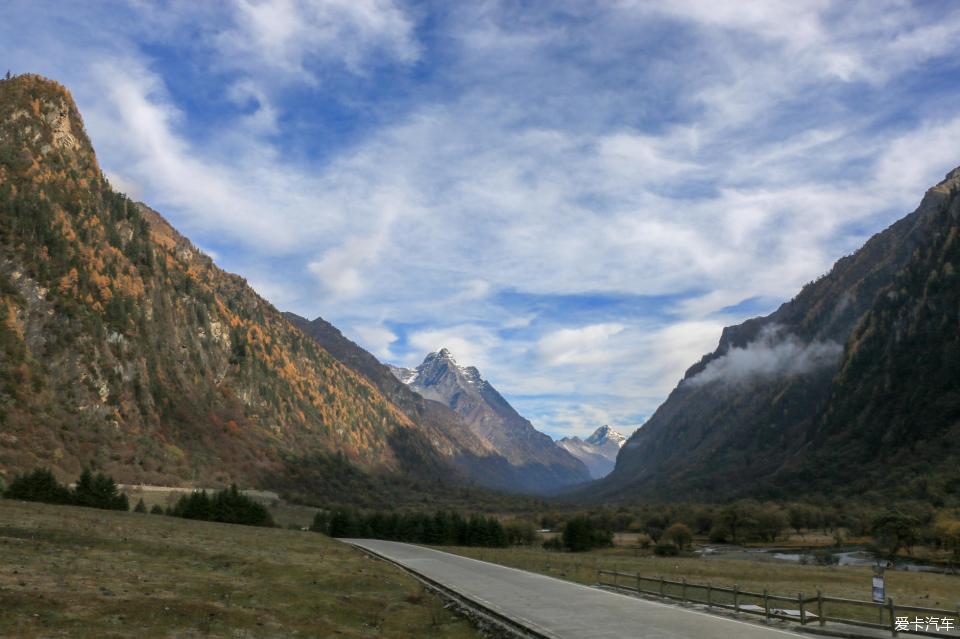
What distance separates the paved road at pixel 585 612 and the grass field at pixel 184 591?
8.25ft

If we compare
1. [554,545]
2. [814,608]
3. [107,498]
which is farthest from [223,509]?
[814,608]

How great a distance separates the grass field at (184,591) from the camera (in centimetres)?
2116

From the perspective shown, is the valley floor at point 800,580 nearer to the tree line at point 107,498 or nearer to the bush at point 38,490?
the tree line at point 107,498

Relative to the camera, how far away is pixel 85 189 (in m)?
180

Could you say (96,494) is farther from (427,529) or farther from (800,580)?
(800,580)

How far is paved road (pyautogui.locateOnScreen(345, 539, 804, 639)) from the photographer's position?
67.7 feet

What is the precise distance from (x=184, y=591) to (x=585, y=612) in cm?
1729

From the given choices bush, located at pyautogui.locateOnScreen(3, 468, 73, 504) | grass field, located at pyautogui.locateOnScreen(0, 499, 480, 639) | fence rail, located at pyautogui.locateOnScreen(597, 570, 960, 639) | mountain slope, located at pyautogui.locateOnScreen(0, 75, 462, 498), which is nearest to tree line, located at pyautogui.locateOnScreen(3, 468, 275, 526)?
bush, located at pyautogui.locateOnScreen(3, 468, 73, 504)

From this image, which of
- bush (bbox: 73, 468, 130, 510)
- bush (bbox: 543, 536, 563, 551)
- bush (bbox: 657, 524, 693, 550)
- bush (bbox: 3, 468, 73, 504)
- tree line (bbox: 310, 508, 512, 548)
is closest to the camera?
bush (bbox: 3, 468, 73, 504)

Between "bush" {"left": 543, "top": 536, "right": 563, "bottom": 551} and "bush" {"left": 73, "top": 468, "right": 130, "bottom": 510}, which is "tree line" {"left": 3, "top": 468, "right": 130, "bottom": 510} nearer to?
"bush" {"left": 73, "top": 468, "right": 130, "bottom": 510}

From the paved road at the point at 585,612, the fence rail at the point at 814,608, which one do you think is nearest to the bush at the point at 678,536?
the fence rail at the point at 814,608

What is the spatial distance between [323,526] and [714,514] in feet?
311

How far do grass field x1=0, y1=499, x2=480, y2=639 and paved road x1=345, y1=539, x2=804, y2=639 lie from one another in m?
2.51

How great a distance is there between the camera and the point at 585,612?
2517 centimetres
